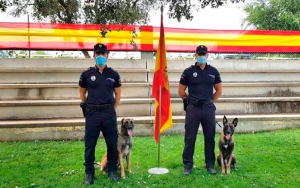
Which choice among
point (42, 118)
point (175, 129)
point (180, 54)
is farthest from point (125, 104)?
point (180, 54)

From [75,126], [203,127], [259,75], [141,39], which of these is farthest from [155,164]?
[259,75]

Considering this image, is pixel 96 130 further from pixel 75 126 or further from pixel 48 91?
pixel 48 91

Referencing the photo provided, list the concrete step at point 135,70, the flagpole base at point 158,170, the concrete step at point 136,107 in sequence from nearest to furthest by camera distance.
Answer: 1. the flagpole base at point 158,170
2. the concrete step at point 136,107
3. the concrete step at point 135,70

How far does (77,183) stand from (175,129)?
164 inches

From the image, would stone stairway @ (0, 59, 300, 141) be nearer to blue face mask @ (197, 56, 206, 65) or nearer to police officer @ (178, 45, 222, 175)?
police officer @ (178, 45, 222, 175)

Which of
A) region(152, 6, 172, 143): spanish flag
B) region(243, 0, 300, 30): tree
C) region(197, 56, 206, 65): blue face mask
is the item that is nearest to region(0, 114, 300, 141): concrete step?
region(152, 6, 172, 143): spanish flag

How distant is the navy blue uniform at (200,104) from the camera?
17.6 feet

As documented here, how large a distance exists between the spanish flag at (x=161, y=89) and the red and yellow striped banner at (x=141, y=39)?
4358 mm

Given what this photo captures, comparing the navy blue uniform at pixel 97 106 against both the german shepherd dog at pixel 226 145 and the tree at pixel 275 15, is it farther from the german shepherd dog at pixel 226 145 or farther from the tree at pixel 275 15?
the tree at pixel 275 15

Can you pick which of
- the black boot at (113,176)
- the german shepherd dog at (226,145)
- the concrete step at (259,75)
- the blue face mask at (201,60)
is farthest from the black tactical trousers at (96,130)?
the concrete step at (259,75)

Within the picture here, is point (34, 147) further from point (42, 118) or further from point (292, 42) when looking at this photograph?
point (292, 42)

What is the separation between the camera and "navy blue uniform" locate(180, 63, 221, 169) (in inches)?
211

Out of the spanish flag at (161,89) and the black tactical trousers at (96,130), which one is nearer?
the black tactical trousers at (96,130)

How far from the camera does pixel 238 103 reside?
31.8 ft
